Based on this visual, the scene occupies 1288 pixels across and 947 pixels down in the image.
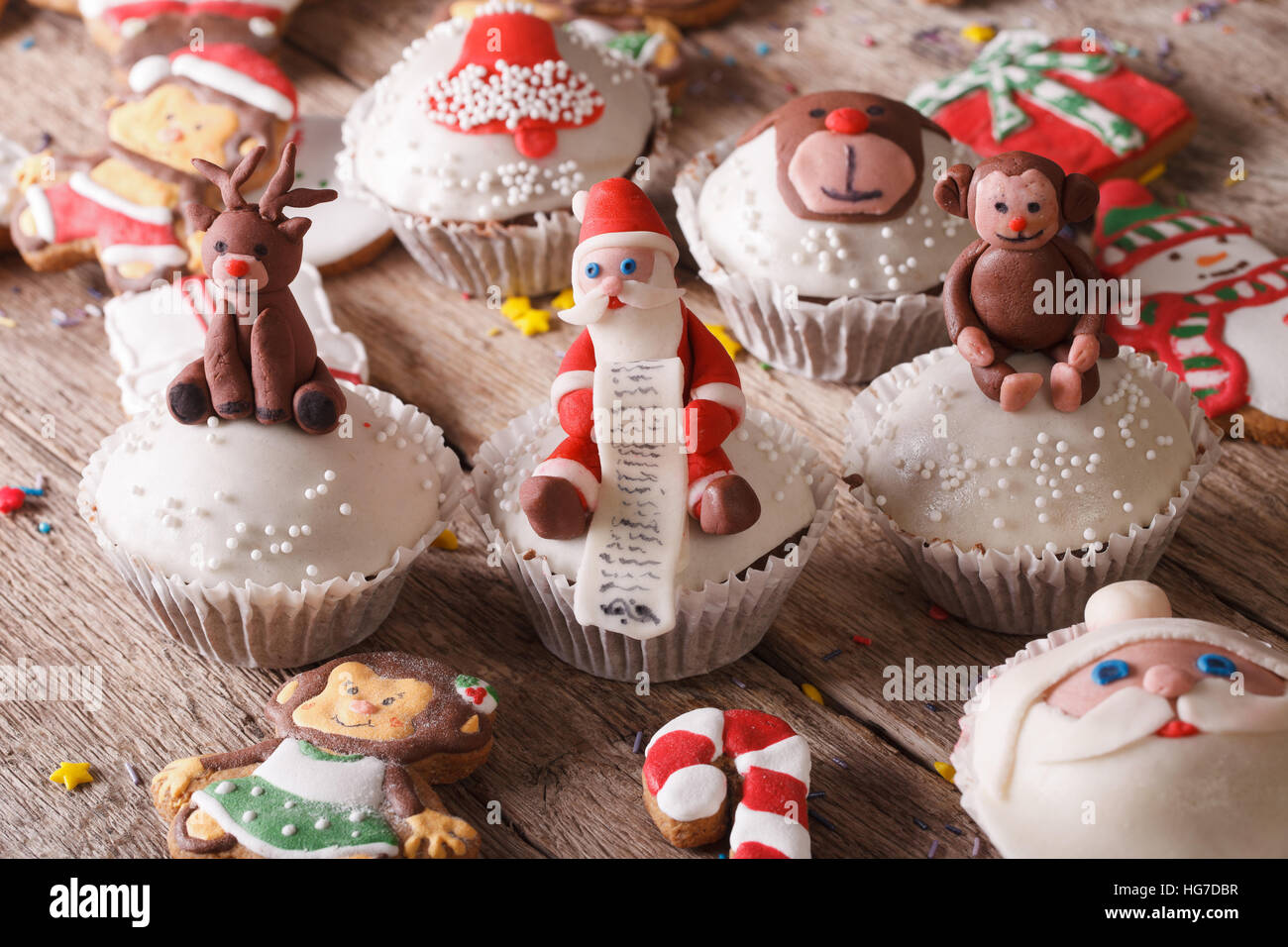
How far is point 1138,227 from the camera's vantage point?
2.92 meters

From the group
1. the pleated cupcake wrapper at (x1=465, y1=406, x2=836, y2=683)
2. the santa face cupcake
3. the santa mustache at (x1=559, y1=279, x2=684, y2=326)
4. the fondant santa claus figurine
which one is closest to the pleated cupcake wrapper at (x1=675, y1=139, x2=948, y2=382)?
the pleated cupcake wrapper at (x1=465, y1=406, x2=836, y2=683)

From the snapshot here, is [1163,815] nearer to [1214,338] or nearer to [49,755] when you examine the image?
[1214,338]

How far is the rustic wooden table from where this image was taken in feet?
6.77

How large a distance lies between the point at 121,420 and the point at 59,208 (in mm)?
503

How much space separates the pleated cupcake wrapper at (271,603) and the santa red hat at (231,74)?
3.09ft

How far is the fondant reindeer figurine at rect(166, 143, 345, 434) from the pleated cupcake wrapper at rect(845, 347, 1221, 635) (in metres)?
0.84

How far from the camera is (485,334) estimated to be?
294 centimetres

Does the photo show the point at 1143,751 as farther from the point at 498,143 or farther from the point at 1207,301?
the point at 498,143

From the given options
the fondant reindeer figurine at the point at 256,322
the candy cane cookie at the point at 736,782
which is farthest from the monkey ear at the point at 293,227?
the candy cane cookie at the point at 736,782

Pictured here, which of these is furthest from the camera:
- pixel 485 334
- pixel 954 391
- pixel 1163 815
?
pixel 485 334

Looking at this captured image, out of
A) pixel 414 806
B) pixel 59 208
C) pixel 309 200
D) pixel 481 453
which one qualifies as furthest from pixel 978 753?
pixel 59 208

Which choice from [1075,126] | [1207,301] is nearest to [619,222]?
[1207,301]

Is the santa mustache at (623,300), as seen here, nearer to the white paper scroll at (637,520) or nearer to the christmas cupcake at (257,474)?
the white paper scroll at (637,520)

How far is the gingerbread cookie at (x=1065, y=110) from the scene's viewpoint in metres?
3.11
